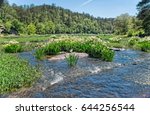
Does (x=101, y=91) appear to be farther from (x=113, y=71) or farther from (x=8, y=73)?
(x=113, y=71)

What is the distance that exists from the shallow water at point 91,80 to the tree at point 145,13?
56.9m

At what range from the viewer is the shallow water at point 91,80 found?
49.8 ft

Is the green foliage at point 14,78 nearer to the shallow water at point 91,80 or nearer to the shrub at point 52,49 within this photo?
the shallow water at point 91,80

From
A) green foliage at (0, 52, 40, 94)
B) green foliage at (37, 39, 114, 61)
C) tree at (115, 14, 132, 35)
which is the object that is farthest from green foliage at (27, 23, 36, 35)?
green foliage at (0, 52, 40, 94)

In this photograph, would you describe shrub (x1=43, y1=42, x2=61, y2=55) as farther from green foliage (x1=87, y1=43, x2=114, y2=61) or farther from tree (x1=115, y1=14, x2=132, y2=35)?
tree (x1=115, y1=14, x2=132, y2=35)

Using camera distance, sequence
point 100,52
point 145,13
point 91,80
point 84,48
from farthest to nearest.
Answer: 1. point 145,13
2. point 84,48
3. point 100,52
4. point 91,80

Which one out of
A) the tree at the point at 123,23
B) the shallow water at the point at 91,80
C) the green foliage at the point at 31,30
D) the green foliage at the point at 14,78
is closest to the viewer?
the shallow water at the point at 91,80

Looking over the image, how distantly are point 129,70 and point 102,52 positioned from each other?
422 centimetres

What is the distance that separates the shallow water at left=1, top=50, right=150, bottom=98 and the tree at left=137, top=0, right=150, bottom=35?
56924mm

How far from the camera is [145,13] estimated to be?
81.6 m

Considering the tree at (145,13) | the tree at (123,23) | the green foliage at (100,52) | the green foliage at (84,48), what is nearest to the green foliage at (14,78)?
the green foliage at (100,52)

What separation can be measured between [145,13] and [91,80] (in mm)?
66185

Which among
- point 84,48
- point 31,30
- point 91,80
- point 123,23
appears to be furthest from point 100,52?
point 31,30

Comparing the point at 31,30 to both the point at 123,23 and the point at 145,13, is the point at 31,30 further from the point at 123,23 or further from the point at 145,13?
the point at 145,13
